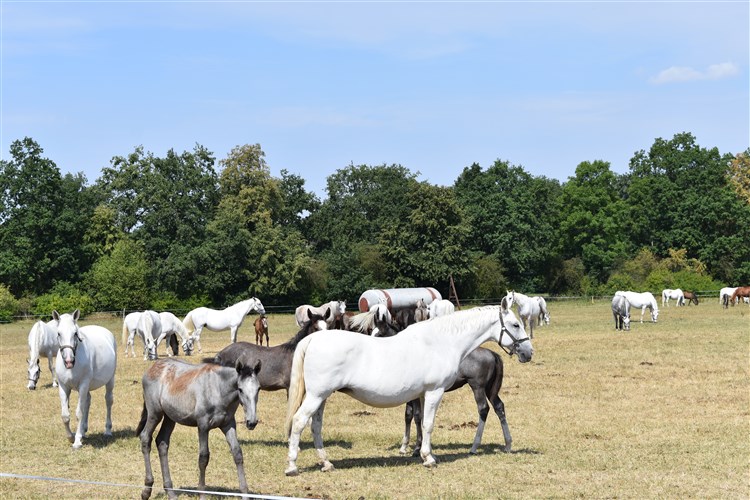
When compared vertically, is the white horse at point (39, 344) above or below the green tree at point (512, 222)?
below

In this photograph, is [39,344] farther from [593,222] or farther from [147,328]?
[593,222]

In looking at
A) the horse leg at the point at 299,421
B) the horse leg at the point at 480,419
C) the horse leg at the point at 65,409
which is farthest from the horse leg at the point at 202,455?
the horse leg at the point at 65,409

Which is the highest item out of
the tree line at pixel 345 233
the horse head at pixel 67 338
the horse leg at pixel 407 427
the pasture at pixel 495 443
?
the tree line at pixel 345 233

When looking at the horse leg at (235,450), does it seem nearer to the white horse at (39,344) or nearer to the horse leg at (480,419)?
the horse leg at (480,419)

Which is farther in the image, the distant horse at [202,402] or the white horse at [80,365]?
the white horse at [80,365]

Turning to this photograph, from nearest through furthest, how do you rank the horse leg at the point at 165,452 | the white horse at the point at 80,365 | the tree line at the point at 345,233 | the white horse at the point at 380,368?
the horse leg at the point at 165,452 → the white horse at the point at 380,368 → the white horse at the point at 80,365 → the tree line at the point at 345,233

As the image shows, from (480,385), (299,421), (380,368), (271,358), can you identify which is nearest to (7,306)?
(271,358)

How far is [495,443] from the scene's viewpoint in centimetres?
1225

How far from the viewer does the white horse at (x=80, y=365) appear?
39.9 feet

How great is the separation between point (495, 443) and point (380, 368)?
2.92m

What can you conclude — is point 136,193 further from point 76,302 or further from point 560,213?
point 560,213

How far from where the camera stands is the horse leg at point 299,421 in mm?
10008

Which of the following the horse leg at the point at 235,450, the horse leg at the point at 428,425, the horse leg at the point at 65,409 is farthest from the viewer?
the horse leg at the point at 65,409

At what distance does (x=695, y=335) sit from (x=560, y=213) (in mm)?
52589
